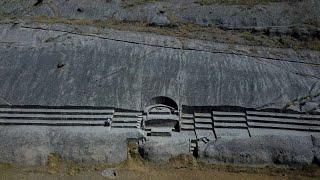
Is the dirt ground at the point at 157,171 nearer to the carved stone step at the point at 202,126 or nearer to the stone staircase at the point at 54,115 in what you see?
the carved stone step at the point at 202,126

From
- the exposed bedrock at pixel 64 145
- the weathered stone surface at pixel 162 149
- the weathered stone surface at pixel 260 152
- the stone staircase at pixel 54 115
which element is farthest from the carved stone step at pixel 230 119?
the stone staircase at pixel 54 115

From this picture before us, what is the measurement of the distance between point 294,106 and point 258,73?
2250mm

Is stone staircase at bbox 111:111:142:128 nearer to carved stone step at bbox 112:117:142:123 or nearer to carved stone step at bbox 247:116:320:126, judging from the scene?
carved stone step at bbox 112:117:142:123

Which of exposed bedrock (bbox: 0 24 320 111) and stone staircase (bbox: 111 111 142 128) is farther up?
exposed bedrock (bbox: 0 24 320 111)

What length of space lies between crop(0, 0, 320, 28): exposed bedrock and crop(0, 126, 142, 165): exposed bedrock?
859cm

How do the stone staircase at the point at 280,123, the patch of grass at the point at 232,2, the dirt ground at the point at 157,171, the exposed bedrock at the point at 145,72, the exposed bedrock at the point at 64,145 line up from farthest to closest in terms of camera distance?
1. the patch of grass at the point at 232,2
2. the exposed bedrock at the point at 145,72
3. the stone staircase at the point at 280,123
4. the exposed bedrock at the point at 64,145
5. the dirt ground at the point at 157,171

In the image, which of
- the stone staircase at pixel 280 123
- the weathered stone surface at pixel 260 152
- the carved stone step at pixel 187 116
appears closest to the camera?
the weathered stone surface at pixel 260 152

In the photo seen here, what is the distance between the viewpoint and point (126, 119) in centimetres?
1967

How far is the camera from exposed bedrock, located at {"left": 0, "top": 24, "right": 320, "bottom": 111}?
20359mm

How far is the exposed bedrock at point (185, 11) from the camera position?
25.4m

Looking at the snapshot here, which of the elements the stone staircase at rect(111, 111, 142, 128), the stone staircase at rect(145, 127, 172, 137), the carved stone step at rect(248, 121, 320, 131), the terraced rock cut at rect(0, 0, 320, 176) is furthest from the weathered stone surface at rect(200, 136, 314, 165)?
the stone staircase at rect(111, 111, 142, 128)

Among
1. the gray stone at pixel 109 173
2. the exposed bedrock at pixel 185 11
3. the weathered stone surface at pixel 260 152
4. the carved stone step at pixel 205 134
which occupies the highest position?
the exposed bedrock at pixel 185 11

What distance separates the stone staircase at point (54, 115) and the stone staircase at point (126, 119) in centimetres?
27

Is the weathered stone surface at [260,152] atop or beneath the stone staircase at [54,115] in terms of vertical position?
beneath
